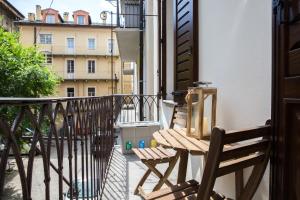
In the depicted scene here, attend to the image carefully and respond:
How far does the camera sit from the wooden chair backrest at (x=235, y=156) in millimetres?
971

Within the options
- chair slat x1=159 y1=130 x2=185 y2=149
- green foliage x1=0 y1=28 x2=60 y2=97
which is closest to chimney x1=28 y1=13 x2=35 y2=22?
green foliage x1=0 y1=28 x2=60 y2=97

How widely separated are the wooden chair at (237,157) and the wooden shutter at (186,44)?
51.2 inches

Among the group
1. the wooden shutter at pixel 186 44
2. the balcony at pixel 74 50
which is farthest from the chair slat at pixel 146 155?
the balcony at pixel 74 50

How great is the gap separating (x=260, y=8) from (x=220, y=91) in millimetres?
676

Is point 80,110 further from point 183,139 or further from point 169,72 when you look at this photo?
point 169,72

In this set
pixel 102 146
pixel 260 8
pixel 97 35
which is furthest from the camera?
pixel 97 35

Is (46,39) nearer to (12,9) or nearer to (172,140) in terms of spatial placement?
(12,9)

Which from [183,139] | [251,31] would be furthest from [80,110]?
[251,31]

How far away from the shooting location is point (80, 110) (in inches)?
67.2

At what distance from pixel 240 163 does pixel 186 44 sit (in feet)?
5.66

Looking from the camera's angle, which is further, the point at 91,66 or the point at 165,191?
the point at 91,66

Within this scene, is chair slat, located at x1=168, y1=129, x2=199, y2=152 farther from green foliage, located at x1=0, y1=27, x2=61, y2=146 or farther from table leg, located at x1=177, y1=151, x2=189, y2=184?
green foliage, located at x1=0, y1=27, x2=61, y2=146

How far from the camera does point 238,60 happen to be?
64.6 inches

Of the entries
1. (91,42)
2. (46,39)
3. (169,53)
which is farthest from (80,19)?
(169,53)
